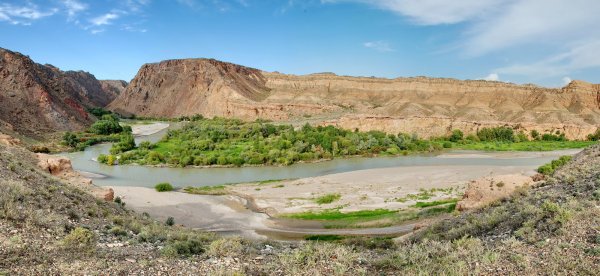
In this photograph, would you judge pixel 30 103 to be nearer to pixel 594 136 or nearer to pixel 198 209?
pixel 198 209

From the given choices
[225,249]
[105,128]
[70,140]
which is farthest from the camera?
[105,128]

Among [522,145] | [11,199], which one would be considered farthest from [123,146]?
[522,145]

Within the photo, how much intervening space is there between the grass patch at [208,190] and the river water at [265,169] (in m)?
3.03

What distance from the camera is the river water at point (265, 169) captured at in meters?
40.1

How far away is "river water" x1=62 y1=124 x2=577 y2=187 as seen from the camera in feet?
131

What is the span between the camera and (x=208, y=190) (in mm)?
33938

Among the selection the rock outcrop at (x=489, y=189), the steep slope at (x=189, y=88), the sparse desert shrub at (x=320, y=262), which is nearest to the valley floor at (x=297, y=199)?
the rock outcrop at (x=489, y=189)

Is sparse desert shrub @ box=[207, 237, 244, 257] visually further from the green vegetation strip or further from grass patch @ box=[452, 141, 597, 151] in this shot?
grass patch @ box=[452, 141, 597, 151]

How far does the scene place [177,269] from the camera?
342 inches

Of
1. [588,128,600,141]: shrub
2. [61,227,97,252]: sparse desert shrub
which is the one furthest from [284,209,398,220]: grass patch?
[588,128,600,141]: shrub

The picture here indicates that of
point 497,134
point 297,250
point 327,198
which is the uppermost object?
point 497,134

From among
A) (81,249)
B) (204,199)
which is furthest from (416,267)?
(204,199)

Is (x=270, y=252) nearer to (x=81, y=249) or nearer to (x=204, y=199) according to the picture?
(x=81, y=249)

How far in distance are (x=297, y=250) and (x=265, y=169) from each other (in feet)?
120
